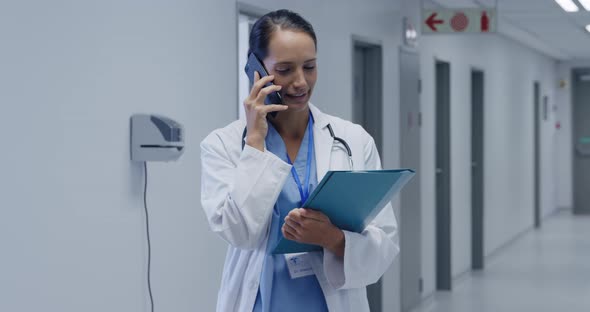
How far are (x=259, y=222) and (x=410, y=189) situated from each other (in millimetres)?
5477

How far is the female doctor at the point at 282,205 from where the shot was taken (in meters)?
1.88

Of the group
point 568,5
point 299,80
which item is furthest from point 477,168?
point 299,80

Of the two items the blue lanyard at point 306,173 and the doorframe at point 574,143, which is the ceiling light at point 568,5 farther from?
the doorframe at point 574,143

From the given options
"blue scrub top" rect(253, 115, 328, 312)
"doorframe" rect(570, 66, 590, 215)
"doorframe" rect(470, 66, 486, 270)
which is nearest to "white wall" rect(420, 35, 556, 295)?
"doorframe" rect(470, 66, 486, 270)

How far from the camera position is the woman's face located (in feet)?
6.36

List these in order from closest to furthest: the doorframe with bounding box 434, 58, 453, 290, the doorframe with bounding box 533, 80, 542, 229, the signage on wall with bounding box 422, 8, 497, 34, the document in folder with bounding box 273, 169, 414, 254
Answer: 1. the document in folder with bounding box 273, 169, 414, 254
2. the signage on wall with bounding box 422, 8, 497, 34
3. the doorframe with bounding box 434, 58, 453, 290
4. the doorframe with bounding box 533, 80, 542, 229

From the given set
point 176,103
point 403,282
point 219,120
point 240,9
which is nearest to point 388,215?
point 176,103

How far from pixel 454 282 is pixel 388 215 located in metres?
7.07

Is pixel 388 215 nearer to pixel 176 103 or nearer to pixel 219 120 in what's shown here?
pixel 176 103

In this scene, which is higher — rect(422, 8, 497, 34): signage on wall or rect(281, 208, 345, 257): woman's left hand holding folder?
rect(422, 8, 497, 34): signage on wall

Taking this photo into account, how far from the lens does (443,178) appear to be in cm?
859

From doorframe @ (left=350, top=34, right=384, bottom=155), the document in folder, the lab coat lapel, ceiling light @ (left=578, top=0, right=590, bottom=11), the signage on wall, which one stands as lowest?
the document in folder

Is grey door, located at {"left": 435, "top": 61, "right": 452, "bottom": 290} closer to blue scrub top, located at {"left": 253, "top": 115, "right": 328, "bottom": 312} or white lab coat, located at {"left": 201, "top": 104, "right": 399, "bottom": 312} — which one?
white lab coat, located at {"left": 201, "top": 104, "right": 399, "bottom": 312}

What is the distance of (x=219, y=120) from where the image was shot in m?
4.13
